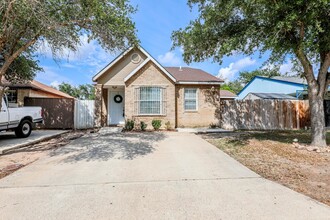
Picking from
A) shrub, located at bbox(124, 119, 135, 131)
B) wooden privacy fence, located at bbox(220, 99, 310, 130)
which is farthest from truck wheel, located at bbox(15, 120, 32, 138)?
wooden privacy fence, located at bbox(220, 99, 310, 130)

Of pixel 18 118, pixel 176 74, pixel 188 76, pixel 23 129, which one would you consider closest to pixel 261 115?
pixel 188 76

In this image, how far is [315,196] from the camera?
4367mm

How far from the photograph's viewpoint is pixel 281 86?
27.9 meters

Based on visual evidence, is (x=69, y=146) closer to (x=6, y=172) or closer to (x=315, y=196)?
(x=6, y=172)

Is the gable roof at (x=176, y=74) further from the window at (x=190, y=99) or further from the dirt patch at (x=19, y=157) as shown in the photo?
the dirt patch at (x=19, y=157)

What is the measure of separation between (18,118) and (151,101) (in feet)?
23.4

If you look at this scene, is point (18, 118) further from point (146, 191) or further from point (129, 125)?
point (146, 191)

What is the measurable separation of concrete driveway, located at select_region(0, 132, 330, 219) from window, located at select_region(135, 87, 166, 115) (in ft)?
23.0

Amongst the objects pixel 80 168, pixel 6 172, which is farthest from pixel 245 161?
pixel 6 172

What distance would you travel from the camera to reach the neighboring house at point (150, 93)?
14.3 m

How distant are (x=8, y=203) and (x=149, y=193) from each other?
2.47 metres

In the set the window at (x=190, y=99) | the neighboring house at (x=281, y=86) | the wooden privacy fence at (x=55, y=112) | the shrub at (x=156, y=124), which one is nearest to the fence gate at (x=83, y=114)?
the wooden privacy fence at (x=55, y=112)

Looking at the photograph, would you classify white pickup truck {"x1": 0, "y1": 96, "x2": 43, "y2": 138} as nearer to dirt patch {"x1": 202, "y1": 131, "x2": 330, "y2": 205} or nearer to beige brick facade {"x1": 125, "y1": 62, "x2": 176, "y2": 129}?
beige brick facade {"x1": 125, "y1": 62, "x2": 176, "y2": 129}

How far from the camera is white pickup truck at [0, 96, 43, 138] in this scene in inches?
416
